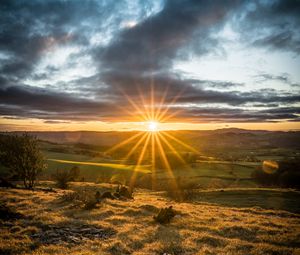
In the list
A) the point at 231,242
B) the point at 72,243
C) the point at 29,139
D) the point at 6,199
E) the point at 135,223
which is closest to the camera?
the point at 72,243

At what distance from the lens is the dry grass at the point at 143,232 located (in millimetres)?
15747

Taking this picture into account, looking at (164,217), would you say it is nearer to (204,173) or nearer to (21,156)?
(21,156)

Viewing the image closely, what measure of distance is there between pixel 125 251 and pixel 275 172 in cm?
8298

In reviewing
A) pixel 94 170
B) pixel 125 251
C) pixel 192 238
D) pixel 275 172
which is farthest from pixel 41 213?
pixel 275 172

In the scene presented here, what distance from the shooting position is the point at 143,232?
64.8ft

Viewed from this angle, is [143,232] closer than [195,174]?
Yes

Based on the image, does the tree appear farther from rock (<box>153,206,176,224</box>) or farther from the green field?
the green field

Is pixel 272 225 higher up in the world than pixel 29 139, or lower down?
lower down

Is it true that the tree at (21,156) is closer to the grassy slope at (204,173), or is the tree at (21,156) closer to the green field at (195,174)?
the green field at (195,174)

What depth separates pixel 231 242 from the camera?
17.9 meters

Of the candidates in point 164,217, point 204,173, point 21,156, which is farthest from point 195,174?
point 164,217

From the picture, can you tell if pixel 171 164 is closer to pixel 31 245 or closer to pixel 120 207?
Result: pixel 120 207

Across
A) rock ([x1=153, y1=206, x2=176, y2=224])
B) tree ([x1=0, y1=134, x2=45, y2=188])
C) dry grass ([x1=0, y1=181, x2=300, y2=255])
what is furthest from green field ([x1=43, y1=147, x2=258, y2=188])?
rock ([x1=153, y1=206, x2=176, y2=224])

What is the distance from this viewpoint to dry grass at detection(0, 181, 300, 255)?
15.7 metres
